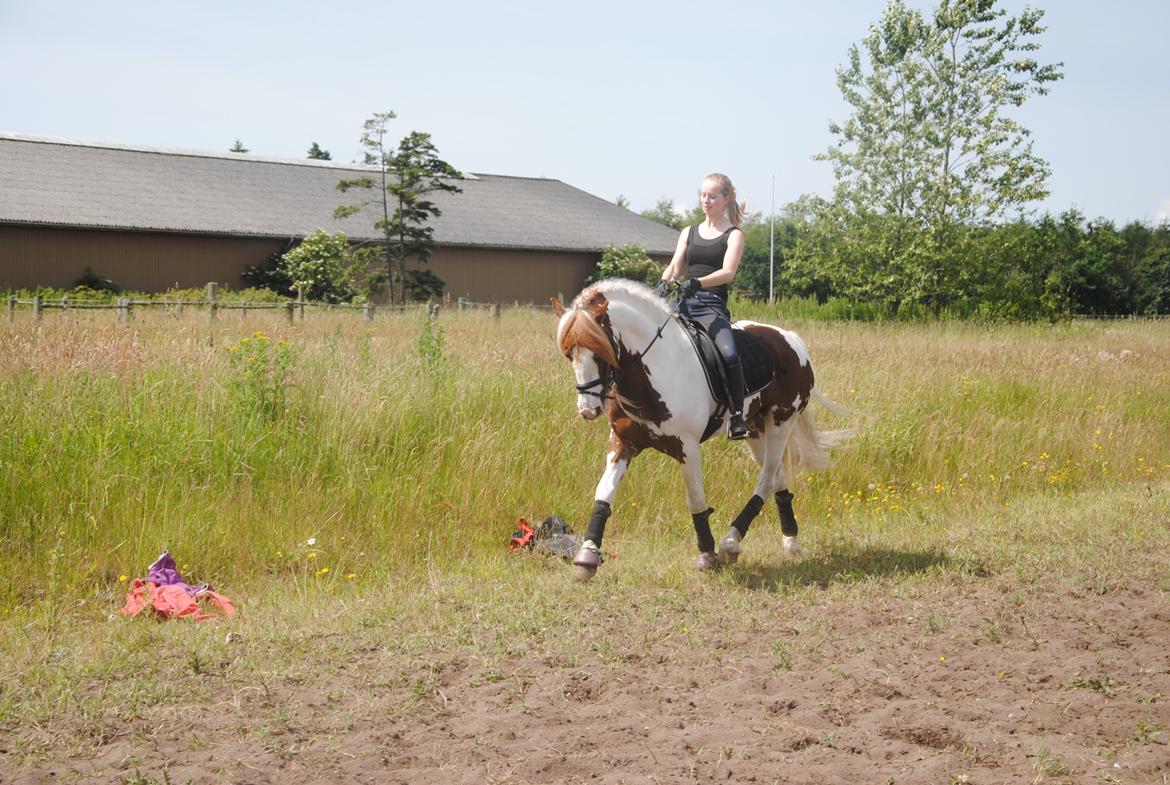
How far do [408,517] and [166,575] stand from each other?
82.6 inches

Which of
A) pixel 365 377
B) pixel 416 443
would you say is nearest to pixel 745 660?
pixel 416 443

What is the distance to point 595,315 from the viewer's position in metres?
7.02

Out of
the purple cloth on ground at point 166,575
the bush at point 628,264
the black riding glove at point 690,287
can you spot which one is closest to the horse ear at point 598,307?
the black riding glove at point 690,287

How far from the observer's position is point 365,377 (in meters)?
10.4

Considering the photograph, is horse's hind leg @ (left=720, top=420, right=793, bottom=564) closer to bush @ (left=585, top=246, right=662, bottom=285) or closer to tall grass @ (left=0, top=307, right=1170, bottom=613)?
tall grass @ (left=0, top=307, right=1170, bottom=613)

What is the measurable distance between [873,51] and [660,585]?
118ft

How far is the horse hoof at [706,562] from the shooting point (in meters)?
7.66

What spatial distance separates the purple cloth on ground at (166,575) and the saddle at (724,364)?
3633 millimetres

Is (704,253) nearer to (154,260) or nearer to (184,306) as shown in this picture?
(184,306)

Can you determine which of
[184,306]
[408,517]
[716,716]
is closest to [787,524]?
[408,517]

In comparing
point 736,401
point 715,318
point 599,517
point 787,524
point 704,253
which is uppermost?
point 704,253

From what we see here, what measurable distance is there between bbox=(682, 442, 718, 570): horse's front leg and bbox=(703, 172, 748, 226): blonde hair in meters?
1.74

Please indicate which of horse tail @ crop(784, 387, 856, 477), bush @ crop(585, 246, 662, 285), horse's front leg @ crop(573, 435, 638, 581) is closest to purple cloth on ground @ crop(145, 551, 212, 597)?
horse's front leg @ crop(573, 435, 638, 581)

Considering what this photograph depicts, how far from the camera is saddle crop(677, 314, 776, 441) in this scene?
7.67 meters
